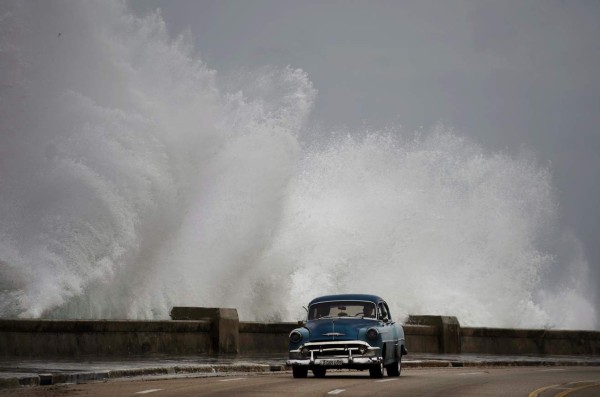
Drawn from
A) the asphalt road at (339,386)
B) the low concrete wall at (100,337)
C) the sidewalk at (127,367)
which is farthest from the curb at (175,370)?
the low concrete wall at (100,337)

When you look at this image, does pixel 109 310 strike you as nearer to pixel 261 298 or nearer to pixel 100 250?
pixel 100 250

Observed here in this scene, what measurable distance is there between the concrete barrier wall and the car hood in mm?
5332

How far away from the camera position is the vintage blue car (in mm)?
21250

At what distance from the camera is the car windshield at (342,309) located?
22.4 m

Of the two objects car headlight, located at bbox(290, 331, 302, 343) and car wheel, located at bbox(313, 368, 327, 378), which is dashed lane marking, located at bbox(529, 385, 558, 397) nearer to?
car wheel, located at bbox(313, 368, 327, 378)

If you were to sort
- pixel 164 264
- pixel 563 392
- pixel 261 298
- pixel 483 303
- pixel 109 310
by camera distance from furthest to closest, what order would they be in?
1. pixel 483 303
2. pixel 261 298
3. pixel 164 264
4. pixel 109 310
5. pixel 563 392

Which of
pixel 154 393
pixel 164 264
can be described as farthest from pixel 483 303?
pixel 154 393

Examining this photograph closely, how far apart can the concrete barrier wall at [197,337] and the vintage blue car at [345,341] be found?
16.6 feet

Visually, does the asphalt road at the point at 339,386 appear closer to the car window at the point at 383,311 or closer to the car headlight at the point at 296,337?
the car headlight at the point at 296,337

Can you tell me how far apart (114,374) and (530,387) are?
23.7 feet

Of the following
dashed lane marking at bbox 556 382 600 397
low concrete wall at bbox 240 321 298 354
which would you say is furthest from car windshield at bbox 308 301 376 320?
low concrete wall at bbox 240 321 298 354

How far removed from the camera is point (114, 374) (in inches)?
777

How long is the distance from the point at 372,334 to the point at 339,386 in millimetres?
2670

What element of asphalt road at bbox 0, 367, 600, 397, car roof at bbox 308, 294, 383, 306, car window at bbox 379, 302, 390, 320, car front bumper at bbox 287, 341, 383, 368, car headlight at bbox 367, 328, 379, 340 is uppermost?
car roof at bbox 308, 294, 383, 306
